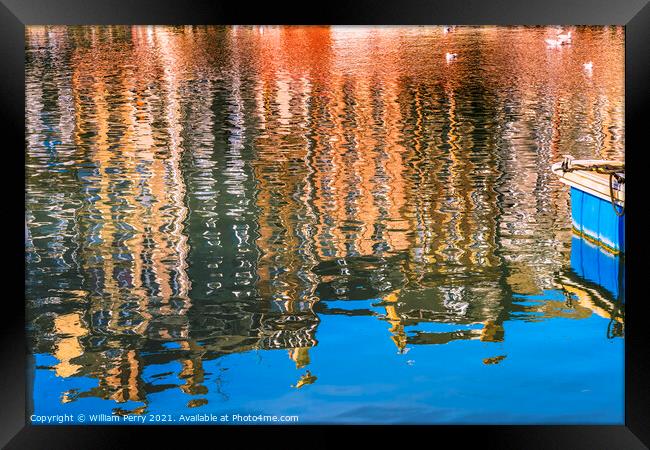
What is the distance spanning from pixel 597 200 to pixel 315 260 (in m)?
2.64

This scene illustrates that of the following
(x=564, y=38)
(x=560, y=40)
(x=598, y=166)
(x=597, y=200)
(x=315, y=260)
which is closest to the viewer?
(x=597, y=200)

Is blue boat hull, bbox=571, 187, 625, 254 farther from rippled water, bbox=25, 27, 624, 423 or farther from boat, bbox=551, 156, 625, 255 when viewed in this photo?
rippled water, bbox=25, 27, 624, 423

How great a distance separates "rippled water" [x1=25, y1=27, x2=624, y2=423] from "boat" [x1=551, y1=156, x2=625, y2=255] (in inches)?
13.5

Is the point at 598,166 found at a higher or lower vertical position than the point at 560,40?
lower

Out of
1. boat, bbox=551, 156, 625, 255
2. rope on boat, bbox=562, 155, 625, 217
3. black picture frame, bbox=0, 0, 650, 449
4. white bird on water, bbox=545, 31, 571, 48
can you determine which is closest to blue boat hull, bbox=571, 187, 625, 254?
boat, bbox=551, 156, 625, 255

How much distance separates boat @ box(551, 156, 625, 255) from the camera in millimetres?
8570

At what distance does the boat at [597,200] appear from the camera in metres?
8.57

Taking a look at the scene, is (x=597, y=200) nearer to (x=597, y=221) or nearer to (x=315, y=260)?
(x=597, y=221)

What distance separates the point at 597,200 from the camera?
914cm

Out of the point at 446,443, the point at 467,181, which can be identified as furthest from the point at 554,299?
the point at 467,181
